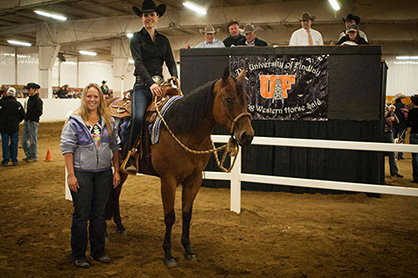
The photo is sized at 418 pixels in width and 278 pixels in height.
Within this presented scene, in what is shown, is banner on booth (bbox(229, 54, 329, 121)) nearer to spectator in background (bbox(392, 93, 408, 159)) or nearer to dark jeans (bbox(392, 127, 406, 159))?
spectator in background (bbox(392, 93, 408, 159))

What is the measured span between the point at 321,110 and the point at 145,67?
3.84 m

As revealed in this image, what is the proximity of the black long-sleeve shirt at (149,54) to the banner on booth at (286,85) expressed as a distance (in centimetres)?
290

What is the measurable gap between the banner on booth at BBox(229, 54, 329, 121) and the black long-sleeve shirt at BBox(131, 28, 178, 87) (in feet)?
→ 9.51

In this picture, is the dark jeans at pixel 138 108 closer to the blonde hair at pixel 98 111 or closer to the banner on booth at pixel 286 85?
the blonde hair at pixel 98 111

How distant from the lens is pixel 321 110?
6.89 meters

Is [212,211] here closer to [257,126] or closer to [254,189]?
[254,189]

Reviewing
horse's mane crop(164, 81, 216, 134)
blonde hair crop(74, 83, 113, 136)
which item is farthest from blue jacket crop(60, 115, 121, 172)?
horse's mane crop(164, 81, 216, 134)

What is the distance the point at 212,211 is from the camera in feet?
19.2

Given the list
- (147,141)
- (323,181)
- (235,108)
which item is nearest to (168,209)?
(147,141)

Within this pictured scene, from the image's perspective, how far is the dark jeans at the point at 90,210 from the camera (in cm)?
355

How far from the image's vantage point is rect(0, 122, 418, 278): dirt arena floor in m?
3.68

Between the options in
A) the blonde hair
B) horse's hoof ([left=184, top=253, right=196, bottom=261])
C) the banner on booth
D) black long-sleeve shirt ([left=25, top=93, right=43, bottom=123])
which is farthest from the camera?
black long-sleeve shirt ([left=25, top=93, right=43, bottom=123])

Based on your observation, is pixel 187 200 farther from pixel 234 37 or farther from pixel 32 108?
pixel 32 108

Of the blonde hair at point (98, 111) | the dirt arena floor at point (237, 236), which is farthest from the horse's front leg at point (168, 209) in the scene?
the blonde hair at point (98, 111)
